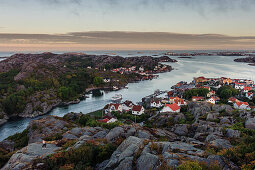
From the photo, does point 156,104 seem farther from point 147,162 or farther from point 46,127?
point 147,162

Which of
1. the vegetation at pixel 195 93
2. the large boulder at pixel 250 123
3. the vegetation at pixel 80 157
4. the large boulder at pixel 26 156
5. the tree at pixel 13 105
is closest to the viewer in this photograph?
the vegetation at pixel 80 157

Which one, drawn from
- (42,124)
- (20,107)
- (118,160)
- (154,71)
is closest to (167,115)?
(42,124)

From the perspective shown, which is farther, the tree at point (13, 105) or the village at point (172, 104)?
the tree at point (13, 105)

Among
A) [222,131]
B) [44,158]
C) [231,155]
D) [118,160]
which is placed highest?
[231,155]

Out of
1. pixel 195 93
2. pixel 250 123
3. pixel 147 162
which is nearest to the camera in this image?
pixel 147 162

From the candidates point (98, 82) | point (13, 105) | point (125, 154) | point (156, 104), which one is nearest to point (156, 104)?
point (156, 104)

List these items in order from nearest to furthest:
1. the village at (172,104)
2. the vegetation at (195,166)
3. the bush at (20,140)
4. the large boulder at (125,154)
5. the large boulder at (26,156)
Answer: the vegetation at (195,166), the large boulder at (125,154), the large boulder at (26,156), the bush at (20,140), the village at (172,104)

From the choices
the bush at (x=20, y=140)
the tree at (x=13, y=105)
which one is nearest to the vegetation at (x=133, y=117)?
the bush at (x=20, y=140)

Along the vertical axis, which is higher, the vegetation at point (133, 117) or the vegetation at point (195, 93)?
the vegetation at point (195, 93)

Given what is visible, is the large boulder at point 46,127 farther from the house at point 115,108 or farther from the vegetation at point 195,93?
the vegetation at point 195,93

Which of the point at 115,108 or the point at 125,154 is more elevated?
the point at 125,154

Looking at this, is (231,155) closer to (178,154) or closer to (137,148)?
(178,154)
